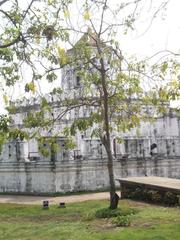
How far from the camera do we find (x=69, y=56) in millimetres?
11172

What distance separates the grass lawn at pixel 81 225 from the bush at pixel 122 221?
136 millimetres

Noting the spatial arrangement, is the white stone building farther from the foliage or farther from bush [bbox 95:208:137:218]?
bush [bbox 95:208:137:218]

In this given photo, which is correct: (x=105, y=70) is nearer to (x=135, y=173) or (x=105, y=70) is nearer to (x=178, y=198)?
(x=178, y=198)

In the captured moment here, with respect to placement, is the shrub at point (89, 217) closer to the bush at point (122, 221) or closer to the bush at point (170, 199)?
the bush at point (122, 221)

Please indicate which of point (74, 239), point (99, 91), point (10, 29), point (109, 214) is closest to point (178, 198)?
point (109, 214)

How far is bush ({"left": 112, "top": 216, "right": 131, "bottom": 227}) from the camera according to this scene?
960cm

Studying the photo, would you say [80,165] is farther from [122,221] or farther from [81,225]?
[122,221]

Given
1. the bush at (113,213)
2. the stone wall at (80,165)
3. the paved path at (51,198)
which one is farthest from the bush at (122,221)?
the stone wall at (80,165)

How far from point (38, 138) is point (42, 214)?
2.50 metres

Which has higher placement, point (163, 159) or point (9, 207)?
point (163, 159)

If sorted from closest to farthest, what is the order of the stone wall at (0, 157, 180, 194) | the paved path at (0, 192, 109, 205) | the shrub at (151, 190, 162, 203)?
the shrub at (151, 190, 162, 203), the paved path at (0, 192, 109, 205), the stone wall at (0, 157, 180, 194)

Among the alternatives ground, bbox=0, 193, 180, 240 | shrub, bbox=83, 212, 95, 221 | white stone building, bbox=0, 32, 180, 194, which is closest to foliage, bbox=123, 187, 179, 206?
ground, bbox=0, 193, 180, 240

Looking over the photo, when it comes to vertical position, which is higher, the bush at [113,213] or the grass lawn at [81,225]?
the bush at [113,213]

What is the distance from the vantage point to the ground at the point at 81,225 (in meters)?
8.62
